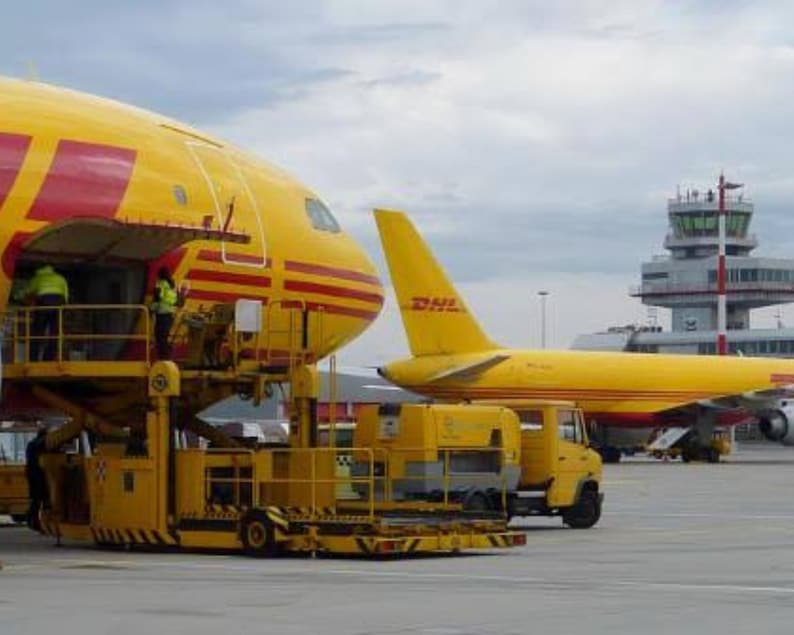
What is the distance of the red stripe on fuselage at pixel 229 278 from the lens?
75.9 ft

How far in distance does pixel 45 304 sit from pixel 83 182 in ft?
5.27

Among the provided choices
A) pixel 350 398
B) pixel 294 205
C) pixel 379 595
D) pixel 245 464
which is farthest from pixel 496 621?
pixel 350 398

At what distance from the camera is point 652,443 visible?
79312mm

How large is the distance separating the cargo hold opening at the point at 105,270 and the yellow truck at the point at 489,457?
13.9ft

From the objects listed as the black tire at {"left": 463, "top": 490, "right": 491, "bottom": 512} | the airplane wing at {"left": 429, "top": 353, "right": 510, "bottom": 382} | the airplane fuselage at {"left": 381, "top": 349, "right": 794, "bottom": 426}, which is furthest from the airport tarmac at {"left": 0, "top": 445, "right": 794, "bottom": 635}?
the airplane fuselage at {"left": 381, "top": 349, "right": 794, "bottom": 426}

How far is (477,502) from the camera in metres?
→ 28.5

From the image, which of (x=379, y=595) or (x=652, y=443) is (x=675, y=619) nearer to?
(x=379, y=595)

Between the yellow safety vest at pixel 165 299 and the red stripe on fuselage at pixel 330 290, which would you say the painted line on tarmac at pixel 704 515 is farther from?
the yellow safety vest at pixel 165 299

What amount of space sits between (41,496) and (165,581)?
288 inches

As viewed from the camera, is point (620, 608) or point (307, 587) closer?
point (620, 608)

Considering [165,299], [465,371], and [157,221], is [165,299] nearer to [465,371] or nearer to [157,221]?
[157,221]

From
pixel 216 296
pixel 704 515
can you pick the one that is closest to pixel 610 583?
pixel 216 296

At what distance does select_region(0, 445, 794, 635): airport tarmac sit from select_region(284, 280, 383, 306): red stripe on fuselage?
14.5 feet

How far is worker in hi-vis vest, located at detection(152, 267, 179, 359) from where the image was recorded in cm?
2205
